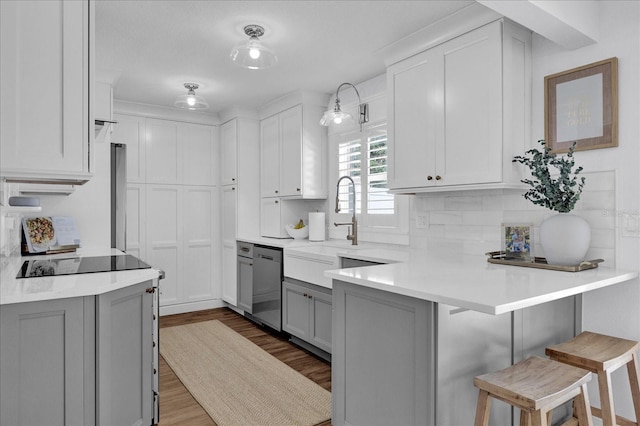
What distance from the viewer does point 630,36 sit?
203 cm

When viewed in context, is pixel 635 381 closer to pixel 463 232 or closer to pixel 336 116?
pixel 463 232

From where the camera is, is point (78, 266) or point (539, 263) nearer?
point (539, 263)

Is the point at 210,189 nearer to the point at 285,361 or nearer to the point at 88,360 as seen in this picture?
the point at 285,361

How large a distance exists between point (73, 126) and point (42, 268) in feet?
2.77

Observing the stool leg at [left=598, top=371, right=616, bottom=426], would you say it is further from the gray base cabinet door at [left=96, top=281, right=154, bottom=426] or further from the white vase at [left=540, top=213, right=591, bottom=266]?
the gray base cabinet door at [left=96, top=281, right=154, bottom=426]

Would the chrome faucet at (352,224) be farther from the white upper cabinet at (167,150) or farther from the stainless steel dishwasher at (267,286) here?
the white upper cabinet at (167,150)

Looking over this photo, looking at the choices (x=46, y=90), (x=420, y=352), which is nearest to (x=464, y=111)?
(x=420, y=352)

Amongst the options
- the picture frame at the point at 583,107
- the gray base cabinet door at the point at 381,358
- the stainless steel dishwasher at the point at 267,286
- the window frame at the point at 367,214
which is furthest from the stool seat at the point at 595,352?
the stainless steel dishwasher at the point at 267,286

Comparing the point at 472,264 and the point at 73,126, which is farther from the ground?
the point at 73,126

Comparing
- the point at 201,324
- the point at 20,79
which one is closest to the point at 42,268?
the point at 20,79

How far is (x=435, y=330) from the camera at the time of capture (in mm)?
1578

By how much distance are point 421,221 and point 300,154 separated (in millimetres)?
1560

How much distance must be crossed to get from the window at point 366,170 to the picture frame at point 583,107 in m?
1.39

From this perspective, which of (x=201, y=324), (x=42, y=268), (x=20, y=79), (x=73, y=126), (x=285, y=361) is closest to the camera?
(x=20, y=79)
